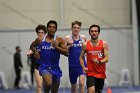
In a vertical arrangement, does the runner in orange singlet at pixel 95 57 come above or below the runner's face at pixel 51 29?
below

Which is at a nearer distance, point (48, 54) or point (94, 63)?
point (94, 63)

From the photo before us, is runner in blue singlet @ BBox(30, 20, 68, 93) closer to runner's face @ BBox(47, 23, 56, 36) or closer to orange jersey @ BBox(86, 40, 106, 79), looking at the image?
runner's face @ BBox(47, 23, 56, 36)

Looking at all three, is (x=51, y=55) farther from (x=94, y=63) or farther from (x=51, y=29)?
(x=94, y=63)

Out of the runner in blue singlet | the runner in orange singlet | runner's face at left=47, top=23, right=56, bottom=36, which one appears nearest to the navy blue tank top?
the runner in blue singlet

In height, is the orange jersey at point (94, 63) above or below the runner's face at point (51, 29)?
below

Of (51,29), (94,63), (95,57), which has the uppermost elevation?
(51,29)

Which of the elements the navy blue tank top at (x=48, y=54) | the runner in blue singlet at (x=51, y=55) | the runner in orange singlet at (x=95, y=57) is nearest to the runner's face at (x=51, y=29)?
the runner in blue singlet at (x=51, y=55)

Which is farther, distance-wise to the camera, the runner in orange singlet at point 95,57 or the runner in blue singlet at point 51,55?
the runner in blue singlet at point 51,55

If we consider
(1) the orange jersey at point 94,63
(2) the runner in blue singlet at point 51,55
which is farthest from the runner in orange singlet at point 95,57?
(2) the runner in blue singlet at point 51,55

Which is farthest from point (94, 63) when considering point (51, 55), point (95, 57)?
point (51, 55)

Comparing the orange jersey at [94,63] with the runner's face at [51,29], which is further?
the runner's face at [51,29]

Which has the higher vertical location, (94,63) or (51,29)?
(51,29)

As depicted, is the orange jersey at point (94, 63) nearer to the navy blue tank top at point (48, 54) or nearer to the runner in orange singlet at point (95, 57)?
the runner in orange singlet at point (95, 57)

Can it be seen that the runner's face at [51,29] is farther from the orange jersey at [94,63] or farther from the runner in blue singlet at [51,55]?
the orange jersey at [94,63]
